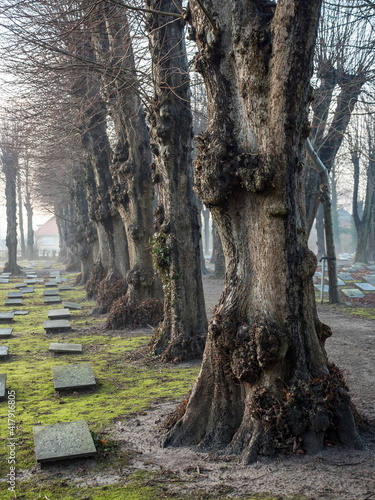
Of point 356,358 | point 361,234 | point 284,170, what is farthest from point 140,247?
point 361,234

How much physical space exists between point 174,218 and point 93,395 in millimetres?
3499

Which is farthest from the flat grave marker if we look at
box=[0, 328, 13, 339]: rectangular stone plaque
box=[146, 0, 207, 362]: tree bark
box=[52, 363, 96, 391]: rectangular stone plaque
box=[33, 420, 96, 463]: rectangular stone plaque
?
box=[33, 420, 96, 463]: rectangular stone plaque

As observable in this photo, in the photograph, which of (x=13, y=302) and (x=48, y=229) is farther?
(x=48, y=229)

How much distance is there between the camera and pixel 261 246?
15.4 ft

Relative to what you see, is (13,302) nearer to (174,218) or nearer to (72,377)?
(174,218)

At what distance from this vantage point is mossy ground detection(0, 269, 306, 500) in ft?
12.8

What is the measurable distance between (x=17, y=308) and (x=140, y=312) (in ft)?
18.9

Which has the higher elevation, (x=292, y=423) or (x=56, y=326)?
(x=292, y=423)

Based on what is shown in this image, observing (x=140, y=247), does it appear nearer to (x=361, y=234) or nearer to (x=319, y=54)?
(x=319, y=54)

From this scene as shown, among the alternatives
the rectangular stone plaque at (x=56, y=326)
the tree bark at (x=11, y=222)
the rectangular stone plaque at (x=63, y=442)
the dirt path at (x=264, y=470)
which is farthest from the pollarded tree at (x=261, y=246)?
the tree bark at (x=11, y=222)

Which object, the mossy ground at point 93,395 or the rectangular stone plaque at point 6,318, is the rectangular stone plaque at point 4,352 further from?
the rectangular stone plaque at point 6,318

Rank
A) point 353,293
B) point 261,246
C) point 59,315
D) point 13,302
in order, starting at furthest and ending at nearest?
point 353,293, point 13,302, point 59,315, point 261,246

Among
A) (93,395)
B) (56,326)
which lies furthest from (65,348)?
(93,395)

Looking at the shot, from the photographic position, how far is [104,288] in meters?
14.4
